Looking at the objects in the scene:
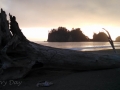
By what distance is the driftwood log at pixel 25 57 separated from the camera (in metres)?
4.70

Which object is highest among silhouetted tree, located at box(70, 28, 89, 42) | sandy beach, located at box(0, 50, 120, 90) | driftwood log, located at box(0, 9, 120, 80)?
silhouetted tree, located at box(70, 28, 89, 42)

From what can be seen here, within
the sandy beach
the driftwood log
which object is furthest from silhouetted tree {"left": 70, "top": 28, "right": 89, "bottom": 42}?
the sandy beach

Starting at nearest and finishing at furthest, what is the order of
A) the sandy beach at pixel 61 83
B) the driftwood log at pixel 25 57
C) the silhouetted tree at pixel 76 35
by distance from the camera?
the sandy beach at pixel 61 83 < the driftwood log at pixel 25 57 < the silhouetted tree at pixel 76 35

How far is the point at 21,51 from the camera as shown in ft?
16.5

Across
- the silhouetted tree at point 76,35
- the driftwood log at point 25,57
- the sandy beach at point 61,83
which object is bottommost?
the sandy beach at point 61,83

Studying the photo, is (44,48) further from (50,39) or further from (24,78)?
(50,39)

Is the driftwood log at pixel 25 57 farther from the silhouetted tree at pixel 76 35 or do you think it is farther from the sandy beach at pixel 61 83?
the silhouetted tree at pixel 76 35

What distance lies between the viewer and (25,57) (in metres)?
5.05

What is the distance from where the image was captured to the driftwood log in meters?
4.70

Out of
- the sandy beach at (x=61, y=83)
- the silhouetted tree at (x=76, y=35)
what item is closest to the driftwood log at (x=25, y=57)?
the sandy beach at (x=61, y=83)

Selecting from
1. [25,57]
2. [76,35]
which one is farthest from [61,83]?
[76,35]

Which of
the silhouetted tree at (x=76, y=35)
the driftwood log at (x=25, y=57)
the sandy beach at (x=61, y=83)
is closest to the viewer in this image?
the sandy beach at (x=61, y=83)

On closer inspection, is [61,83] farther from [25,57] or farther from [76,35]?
[76,35]

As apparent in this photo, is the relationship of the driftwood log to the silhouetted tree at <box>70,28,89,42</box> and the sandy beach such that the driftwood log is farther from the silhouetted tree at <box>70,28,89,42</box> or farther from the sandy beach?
the silhouetted tree at <box>70,28,89,42</box>
